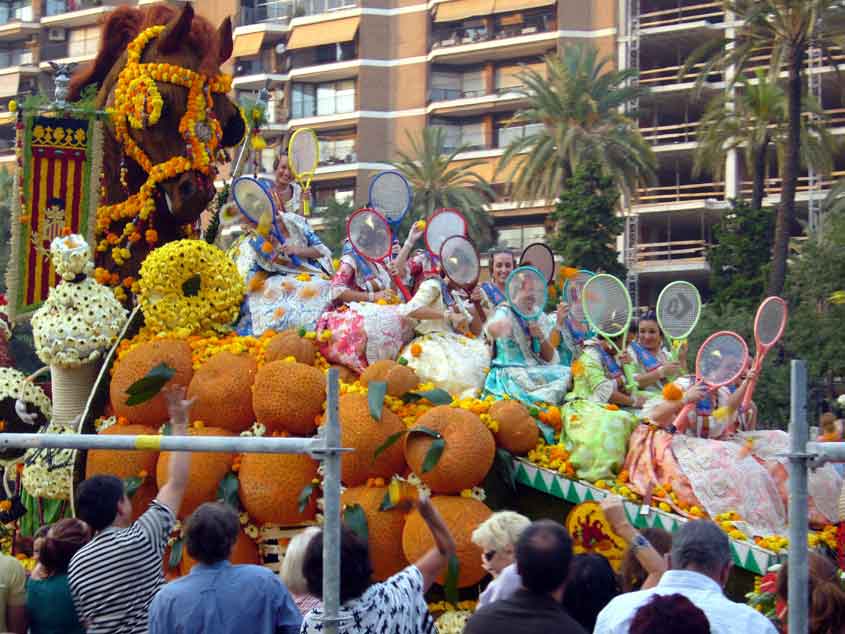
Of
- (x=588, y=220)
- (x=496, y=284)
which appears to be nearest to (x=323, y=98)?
(x=588, y=220)

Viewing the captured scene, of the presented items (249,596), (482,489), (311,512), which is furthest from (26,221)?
(249,596)

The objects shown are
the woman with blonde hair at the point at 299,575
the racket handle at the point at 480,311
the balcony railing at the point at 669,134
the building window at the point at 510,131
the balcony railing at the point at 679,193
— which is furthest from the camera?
the building window at the point at 510,131

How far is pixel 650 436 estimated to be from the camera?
34.2ft

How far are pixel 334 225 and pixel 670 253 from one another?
37.9 ft

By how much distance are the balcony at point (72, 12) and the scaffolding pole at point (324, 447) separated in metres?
57.6

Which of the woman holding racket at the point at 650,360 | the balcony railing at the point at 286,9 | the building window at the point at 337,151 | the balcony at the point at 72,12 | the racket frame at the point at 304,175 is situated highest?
the balcony at the point at 72,12

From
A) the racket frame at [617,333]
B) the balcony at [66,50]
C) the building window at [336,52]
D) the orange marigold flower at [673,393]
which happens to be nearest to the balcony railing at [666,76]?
the building window at [336,52]

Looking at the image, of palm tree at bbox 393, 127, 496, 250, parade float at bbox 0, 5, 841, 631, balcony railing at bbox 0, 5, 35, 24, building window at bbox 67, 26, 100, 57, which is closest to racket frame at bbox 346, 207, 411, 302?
parade float at bbox 0, 5, 841, 631

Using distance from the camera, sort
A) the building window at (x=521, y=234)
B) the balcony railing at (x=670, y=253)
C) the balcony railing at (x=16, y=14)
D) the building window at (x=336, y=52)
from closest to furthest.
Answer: the balcony railing at (x=670, y=253) → the building window at (x=521, y=234) → the building window at (x=336, y=52) → the balcony railing at (x=16, y=14)

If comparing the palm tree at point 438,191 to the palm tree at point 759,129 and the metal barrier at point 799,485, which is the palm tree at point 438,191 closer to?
the palm tree at point 759,129

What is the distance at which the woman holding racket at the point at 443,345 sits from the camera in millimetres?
11023

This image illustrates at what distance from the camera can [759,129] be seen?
37.0m

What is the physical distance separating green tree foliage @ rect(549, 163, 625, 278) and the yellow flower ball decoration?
1045 inches

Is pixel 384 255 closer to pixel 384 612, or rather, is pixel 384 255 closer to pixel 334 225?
pixel 384 612
